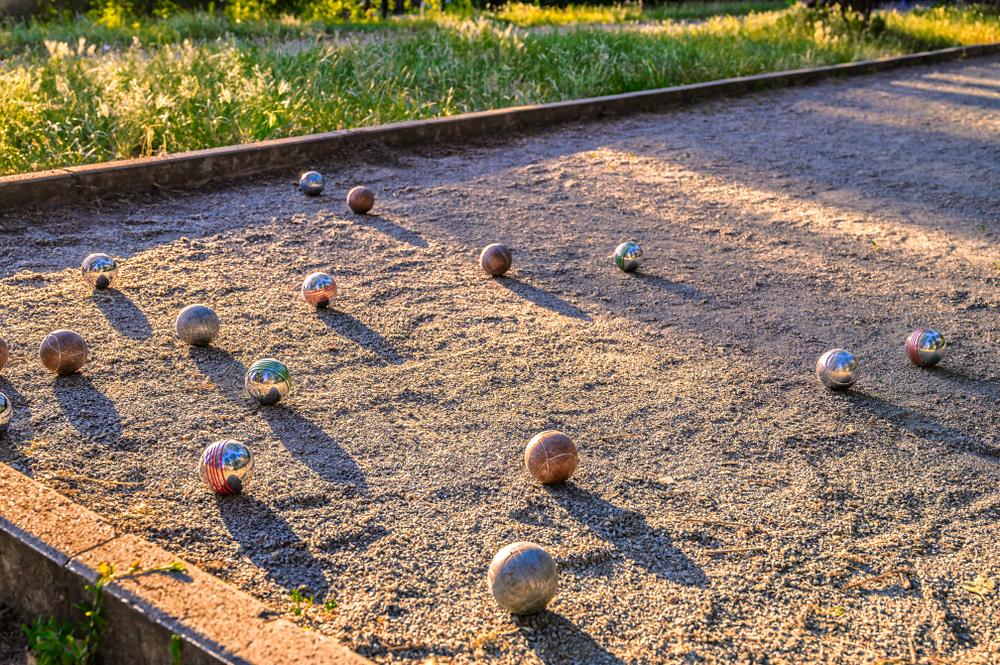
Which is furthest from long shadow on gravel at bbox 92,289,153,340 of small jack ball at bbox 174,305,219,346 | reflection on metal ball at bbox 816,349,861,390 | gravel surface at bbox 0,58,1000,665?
reflection on metal ball at bbox 816,349,861,390

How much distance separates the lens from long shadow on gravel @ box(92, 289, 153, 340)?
4.20 meters

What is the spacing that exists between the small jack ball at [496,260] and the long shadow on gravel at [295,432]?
150cm

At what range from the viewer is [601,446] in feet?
10.9

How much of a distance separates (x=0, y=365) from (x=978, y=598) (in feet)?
10.8

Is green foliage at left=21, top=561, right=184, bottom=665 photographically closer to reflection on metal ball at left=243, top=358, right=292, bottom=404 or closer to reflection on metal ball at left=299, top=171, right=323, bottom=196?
reflection on metal ball at left=243, top=358, right=292, bottom=404

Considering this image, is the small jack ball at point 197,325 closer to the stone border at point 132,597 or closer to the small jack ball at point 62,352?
the small jack ball at point 62,352

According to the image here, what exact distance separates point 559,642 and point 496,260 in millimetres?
2874

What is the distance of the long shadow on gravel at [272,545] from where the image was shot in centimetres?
253

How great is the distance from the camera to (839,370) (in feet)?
12.2

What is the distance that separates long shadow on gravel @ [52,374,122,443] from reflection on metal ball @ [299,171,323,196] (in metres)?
2.91

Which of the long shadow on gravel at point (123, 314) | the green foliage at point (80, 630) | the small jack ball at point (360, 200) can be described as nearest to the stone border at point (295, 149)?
the small jack ball at point (360, 200)

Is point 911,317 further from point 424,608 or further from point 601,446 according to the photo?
point 424,608

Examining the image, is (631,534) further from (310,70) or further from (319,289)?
(310,70)

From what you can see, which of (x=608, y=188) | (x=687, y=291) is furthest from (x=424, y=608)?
(x=608, y=188)
